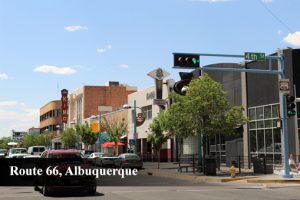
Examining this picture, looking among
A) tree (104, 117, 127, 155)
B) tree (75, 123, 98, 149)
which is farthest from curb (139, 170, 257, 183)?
tree (75, 123, 98, 149)

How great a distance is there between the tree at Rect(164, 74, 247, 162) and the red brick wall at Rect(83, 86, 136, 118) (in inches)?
2330

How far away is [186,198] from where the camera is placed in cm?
1650

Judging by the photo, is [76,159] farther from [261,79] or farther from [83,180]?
[261,79]

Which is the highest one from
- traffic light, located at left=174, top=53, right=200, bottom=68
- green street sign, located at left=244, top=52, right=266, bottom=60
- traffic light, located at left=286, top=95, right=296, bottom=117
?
green street sign, located at left=244, top=52, right=266, bottom=60

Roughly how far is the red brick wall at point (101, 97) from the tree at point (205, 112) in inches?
2330

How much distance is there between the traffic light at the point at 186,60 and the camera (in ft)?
76.8

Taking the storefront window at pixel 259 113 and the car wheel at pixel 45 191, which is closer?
the car wheel at pixel 45 191

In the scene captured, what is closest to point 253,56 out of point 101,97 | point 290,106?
point 290,106

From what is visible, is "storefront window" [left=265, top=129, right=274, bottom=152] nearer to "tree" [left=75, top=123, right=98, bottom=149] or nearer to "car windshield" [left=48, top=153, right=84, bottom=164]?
"car windshield" [left=48, top=153, right=84, bottom=164]

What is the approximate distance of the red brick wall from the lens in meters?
90.8

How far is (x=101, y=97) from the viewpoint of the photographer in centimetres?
9206

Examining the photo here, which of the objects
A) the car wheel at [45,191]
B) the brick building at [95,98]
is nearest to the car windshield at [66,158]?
the car wheel at [45,191]

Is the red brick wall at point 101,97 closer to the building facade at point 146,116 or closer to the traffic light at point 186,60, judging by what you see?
the building facade at point 146,116

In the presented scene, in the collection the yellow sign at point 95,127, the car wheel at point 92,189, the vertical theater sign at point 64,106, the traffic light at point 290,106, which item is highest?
the vertical theater sign at point 64,106
